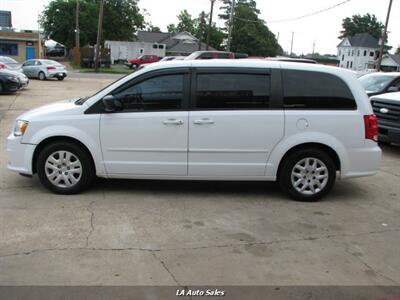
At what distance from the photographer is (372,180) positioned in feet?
24.5

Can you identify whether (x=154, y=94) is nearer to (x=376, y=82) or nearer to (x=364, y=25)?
(x=376, y=82)

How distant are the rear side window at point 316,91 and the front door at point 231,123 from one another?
0.86ft

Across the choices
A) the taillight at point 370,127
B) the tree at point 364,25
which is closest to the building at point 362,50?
the tree at point 364,25

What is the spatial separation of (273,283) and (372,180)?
413cm

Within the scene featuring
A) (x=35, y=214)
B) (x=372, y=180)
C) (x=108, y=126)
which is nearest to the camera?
(x=35, y=214)

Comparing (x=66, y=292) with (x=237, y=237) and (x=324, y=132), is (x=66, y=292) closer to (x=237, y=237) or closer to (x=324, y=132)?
(x=237, y=237)

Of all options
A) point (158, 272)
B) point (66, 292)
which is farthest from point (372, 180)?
point (66, 292)

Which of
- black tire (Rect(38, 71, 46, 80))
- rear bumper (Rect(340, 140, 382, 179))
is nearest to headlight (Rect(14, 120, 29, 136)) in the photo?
rear bumper (Rect(340, 140, 382, 179))

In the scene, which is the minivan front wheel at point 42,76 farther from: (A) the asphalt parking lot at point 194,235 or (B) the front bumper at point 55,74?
(A) the asphalt parking lot at point 194,235

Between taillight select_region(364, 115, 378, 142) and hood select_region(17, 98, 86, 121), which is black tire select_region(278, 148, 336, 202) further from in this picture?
hood select_region(17, 98, 86, 121)

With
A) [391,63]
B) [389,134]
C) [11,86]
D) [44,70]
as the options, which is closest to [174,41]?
[391,63]

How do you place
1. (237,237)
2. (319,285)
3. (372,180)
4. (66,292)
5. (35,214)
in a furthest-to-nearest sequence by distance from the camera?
(372,180) < (35,214) < (237,237) < (319,285) < (66,292)

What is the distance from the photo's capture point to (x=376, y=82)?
1276cm

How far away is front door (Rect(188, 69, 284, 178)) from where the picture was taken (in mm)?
5953
